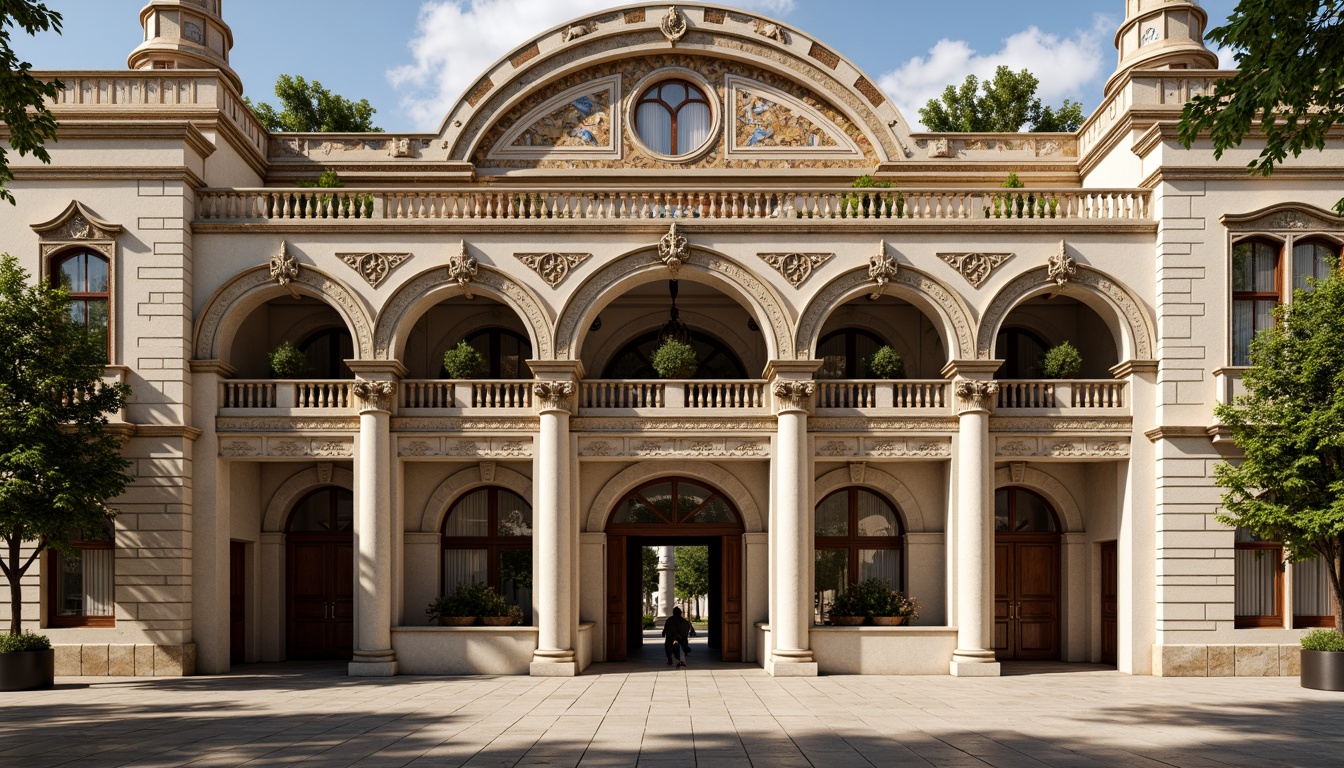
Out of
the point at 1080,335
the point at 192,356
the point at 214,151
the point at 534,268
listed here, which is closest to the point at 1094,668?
the point at 1080,335

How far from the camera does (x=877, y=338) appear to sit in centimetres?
2523

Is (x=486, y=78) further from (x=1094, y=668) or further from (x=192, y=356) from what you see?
(x=1094, y=668)

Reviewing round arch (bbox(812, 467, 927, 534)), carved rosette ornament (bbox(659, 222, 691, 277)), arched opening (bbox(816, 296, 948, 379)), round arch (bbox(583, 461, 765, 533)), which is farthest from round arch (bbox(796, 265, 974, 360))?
round arch (bbox(583, 461, 765, 533))

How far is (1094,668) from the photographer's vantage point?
74.1 feet

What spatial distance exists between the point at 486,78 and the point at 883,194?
399 inches

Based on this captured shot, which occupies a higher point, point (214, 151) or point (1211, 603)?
point (214, 151)

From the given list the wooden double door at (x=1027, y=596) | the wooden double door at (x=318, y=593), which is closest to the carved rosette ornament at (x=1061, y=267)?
the wooden double door at (x=1027, y=596)

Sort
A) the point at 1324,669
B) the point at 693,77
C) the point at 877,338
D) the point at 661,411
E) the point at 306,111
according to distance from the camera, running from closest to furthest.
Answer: the point at 1324,669 < the point at 661,411 < the point at 877,338 < the point at 693,77 < the point at 306,111

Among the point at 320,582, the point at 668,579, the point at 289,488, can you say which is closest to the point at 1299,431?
the point at 320,582

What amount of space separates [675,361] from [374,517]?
21.3ft

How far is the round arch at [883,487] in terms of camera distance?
23719mm

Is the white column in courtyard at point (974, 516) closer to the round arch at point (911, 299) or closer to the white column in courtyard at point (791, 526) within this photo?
the round arch at point (911, 299)

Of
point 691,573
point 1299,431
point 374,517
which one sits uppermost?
point 1299,431

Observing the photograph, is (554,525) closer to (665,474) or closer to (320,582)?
(665,474)
